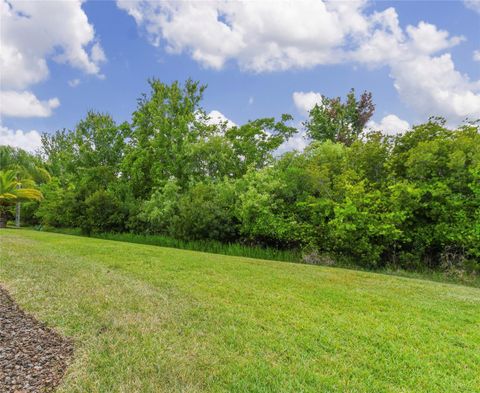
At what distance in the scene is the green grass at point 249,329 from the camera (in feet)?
8.31

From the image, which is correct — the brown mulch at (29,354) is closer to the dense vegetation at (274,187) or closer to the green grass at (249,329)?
the green grass at (249,329)

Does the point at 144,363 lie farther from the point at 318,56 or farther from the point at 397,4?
the point at 318,56

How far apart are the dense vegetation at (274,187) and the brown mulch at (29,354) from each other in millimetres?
8152

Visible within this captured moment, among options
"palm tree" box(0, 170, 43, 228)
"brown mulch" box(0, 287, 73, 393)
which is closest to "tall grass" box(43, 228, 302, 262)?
"palm tree" box(0, 170, 43, 228)

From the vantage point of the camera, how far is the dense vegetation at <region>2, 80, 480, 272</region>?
30.0 feet

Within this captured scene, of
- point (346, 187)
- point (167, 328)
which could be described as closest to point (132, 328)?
point (167, 328)

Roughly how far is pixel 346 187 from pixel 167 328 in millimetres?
8180

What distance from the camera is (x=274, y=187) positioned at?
12125 millimetres

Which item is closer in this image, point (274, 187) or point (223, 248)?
point (223, 248)

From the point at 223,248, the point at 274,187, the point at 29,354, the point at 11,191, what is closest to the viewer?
the point at 29,354

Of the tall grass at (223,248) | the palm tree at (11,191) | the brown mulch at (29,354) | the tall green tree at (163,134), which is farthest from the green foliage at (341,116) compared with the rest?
the brown mulch at (29,354)

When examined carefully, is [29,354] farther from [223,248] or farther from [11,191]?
[11,191]

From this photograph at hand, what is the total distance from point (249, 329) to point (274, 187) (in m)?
8.93

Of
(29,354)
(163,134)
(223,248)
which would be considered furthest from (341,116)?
(29,354)
